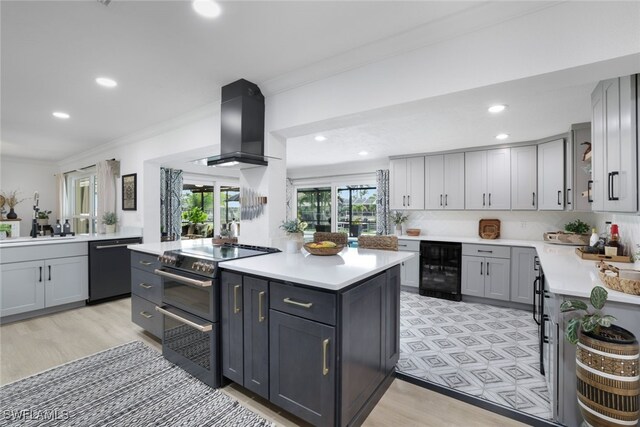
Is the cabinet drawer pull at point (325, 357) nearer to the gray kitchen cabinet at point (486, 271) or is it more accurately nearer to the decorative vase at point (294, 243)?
the decorative vase at point (294, 243)

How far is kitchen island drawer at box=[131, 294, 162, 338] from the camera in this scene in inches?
113

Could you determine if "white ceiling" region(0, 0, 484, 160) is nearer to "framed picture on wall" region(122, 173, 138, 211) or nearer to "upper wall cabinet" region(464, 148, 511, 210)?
"framed picture on wall" region(122, 173, 138, 211)

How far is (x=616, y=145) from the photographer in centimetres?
188

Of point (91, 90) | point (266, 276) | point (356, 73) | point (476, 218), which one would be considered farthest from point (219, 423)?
point (476, 218)

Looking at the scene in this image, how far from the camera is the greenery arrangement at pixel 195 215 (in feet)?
20.6

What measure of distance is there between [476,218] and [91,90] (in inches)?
223

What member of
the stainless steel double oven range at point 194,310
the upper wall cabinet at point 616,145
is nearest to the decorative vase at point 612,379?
the upper wall cabinet at point 616,145

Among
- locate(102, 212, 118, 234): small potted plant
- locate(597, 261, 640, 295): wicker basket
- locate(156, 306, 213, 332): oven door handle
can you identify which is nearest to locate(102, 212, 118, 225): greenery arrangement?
locate(102, 212, 118, 234): small potted plant

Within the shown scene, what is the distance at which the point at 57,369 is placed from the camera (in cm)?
246

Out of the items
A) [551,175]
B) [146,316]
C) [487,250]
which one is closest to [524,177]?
[551,175]

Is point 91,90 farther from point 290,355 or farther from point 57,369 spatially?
point 290,355

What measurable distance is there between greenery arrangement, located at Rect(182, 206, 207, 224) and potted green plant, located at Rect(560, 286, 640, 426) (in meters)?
6.24

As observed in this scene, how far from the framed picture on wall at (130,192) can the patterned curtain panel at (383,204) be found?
434 centimetres

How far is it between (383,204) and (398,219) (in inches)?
17.0
